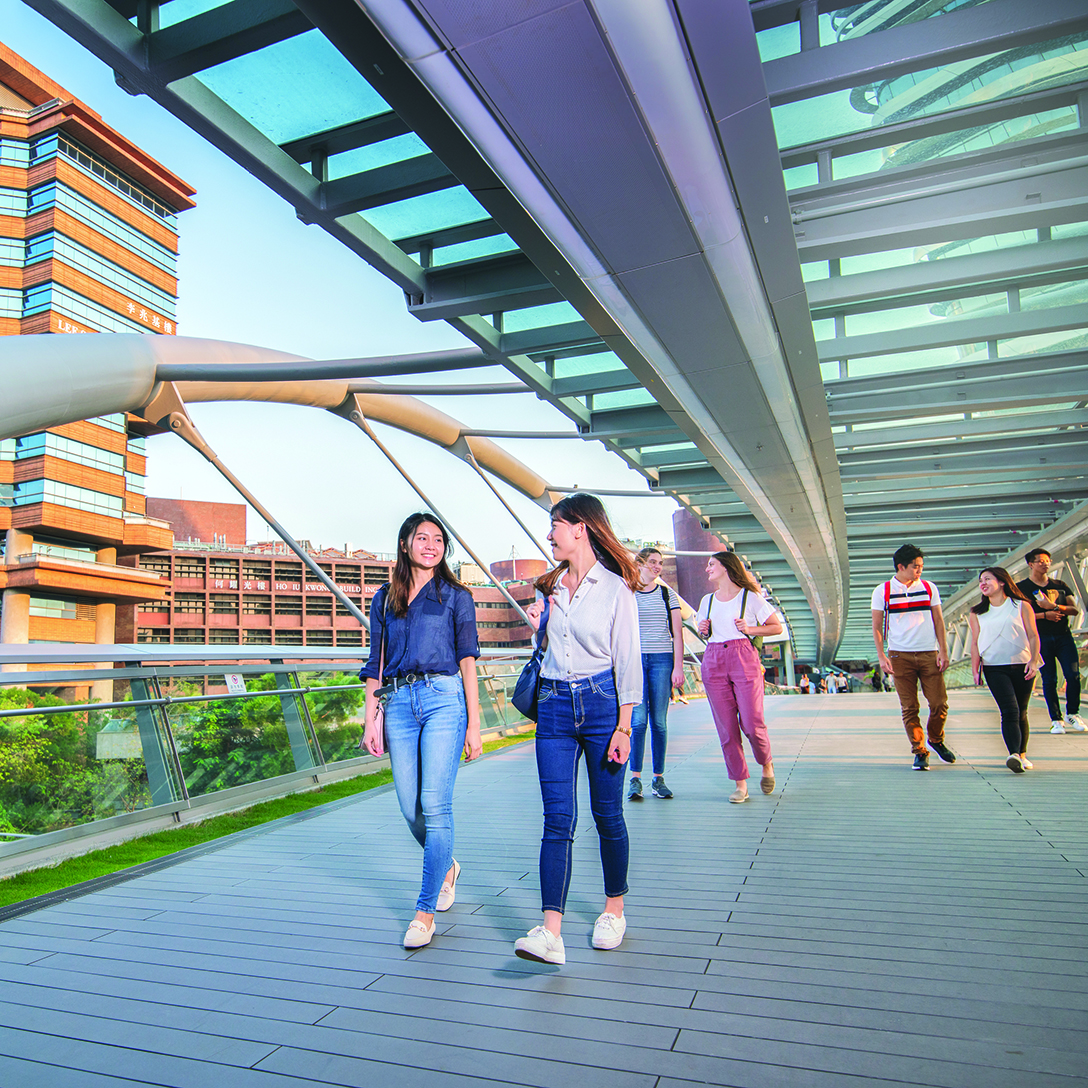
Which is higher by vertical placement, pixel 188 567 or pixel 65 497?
pixel 65 497

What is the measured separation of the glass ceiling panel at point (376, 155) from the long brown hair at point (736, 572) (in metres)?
3.32

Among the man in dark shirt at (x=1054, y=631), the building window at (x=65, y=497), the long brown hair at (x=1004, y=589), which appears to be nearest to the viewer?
the long brown hair at (x=1004, y=589)

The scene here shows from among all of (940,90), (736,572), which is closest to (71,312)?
(736,572)

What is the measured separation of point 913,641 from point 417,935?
15.6ft

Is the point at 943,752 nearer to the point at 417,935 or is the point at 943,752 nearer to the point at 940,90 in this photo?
the point at 940,90

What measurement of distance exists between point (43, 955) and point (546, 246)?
423 cm

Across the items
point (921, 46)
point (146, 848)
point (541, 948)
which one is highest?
point (921, 46)

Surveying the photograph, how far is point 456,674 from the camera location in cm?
328

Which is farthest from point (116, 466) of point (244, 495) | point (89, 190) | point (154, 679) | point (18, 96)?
point (154, 679)

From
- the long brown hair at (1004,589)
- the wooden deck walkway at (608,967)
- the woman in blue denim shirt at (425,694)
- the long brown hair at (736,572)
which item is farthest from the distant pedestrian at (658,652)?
the woman in blue denim shirt at (425,694)

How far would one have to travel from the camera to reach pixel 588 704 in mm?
2850

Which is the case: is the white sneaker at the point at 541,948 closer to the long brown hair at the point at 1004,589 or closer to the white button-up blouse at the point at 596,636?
the white button-up blouse at the point at 596,636

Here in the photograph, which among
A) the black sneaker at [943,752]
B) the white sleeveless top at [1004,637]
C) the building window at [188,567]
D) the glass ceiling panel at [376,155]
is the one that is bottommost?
the black sneaker at [943,752]

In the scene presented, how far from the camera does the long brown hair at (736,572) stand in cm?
552
